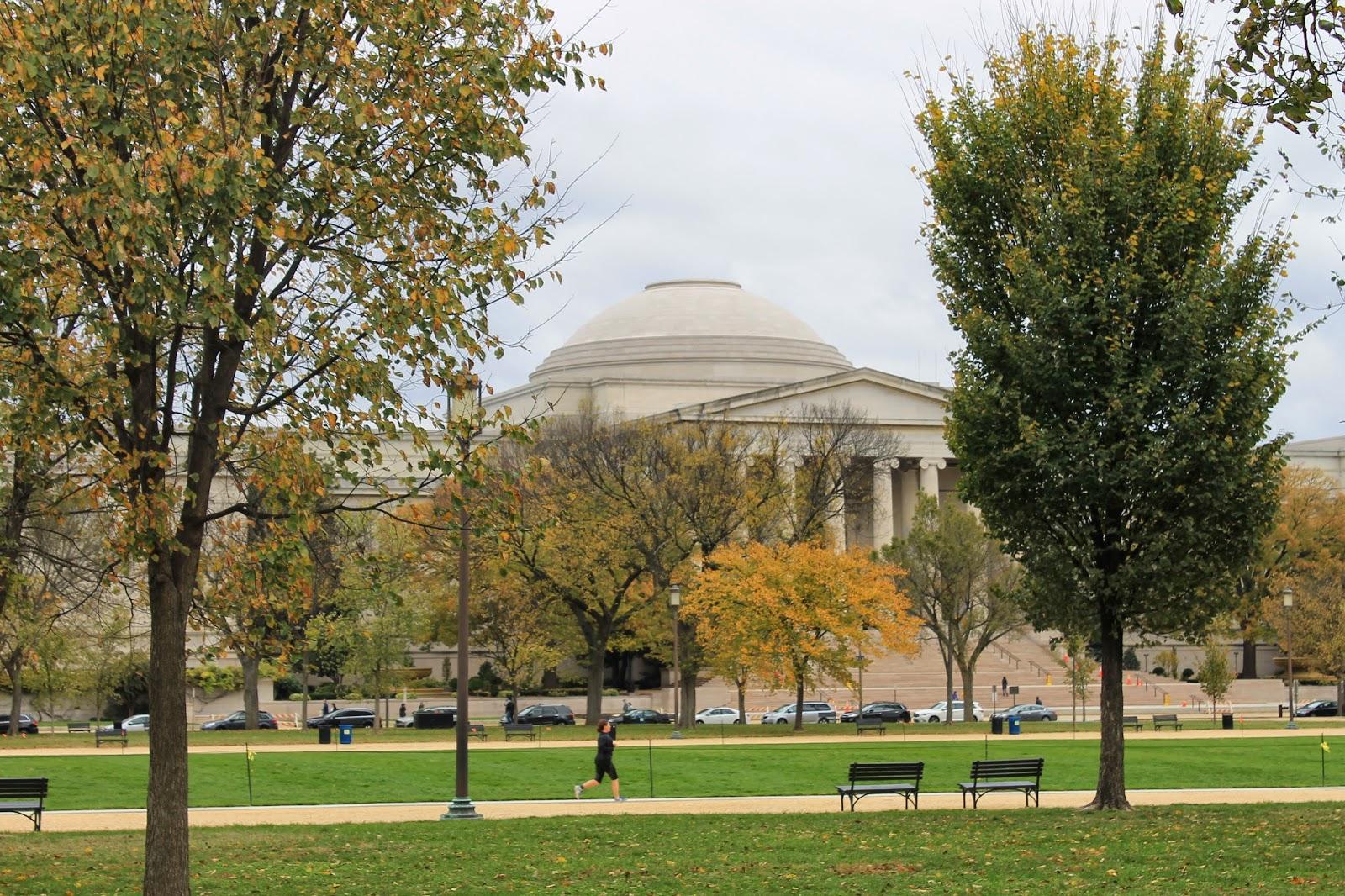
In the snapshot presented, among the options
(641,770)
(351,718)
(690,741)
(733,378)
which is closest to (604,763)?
(641,770)

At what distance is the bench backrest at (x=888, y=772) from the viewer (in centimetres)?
2630

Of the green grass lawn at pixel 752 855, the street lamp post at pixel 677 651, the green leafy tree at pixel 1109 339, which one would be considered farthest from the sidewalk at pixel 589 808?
the street lamp post at pixel 677 651

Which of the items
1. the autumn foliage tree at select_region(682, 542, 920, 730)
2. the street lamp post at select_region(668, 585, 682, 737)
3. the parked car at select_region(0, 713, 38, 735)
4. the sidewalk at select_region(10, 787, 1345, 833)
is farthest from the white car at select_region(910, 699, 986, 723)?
the sidewalk at select_region(10, 787, 1345, 833)

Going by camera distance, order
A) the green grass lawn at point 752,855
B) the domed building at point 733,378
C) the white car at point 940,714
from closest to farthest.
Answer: the green grass lawn at point 752,855 < the white car at point 940,714 < the domed building at point 733,378

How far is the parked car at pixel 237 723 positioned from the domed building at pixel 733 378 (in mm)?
28293

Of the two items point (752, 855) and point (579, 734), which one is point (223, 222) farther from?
point (579, 734)

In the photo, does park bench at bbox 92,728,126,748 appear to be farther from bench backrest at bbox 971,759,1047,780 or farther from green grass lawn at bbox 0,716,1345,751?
bench backrest at bbox 971,759,1047,780

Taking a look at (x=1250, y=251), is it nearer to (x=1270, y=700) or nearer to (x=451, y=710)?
(x=451, y=710)

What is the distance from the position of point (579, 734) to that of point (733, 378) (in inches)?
2342

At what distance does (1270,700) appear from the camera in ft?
257

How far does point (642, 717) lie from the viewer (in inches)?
2581

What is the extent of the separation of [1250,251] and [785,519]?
38621mm

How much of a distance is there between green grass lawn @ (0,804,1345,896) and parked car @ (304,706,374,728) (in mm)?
40016

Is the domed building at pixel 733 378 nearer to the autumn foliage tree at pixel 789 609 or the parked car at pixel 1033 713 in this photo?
the parked car at pixel 1033 713
